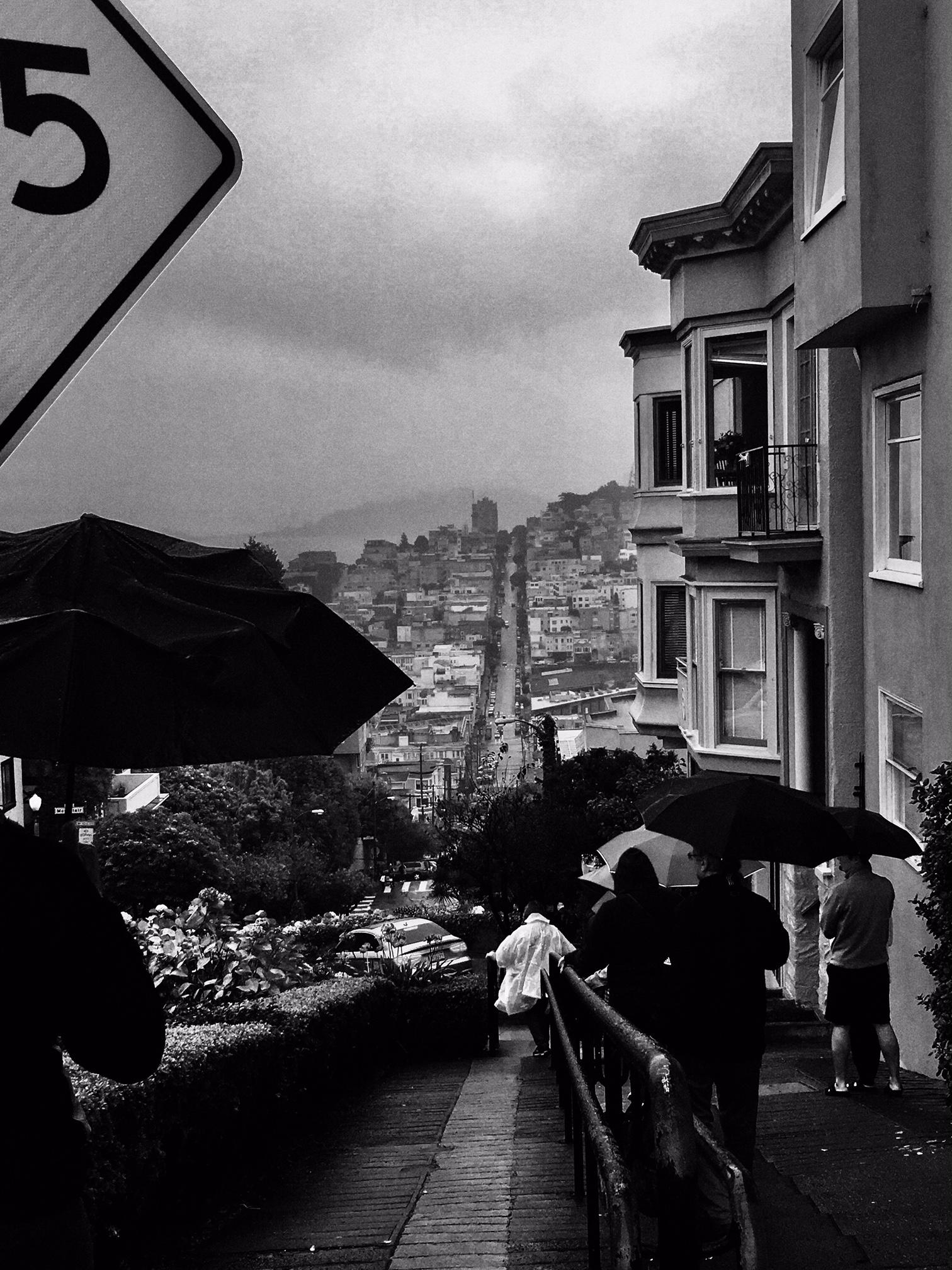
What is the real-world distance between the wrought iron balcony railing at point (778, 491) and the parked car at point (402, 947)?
7086mm

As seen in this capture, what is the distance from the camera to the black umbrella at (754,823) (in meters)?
8.34

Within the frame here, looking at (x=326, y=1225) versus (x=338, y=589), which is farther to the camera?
(x=338, y=589)

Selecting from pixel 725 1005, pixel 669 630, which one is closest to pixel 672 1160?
pixel 725 1005

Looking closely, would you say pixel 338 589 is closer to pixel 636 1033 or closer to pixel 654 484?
pixel 654 484

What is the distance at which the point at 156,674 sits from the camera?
14.6ft

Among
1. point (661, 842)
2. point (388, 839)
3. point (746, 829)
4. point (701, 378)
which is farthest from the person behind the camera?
point (388, 839)

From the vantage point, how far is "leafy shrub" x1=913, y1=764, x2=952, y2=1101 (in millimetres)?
8133

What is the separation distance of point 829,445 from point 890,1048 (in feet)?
30.9

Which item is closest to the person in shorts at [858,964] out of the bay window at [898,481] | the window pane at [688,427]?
the bay window at [898,481]

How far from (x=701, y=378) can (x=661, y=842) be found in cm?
1138

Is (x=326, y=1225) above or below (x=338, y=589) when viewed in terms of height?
below

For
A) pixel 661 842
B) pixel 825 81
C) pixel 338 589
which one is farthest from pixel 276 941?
pixel 338 589

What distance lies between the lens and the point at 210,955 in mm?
10438

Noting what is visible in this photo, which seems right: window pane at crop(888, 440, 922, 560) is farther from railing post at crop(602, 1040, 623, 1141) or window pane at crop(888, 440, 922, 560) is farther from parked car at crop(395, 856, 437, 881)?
parked car at crop(395, 856, 437, 881)
